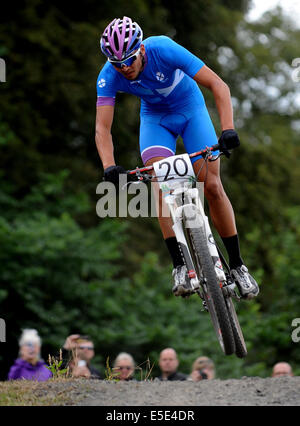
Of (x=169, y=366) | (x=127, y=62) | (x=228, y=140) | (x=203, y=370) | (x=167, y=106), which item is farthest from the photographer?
(x=203, y=370)

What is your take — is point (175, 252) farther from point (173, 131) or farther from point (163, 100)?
point (163, 100)

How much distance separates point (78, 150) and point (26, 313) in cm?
588

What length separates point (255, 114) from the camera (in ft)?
Result: 84.9

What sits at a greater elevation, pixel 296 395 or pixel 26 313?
pixel 26 313

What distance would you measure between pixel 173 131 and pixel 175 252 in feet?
3.62

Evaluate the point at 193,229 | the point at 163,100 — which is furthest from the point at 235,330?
the point at 163,100

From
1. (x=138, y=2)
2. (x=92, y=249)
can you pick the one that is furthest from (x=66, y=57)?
(x=92, y=249)

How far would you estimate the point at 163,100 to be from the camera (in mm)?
5801

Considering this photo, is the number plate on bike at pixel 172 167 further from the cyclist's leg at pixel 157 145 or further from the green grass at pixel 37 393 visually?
the green grass at pixel 37 393

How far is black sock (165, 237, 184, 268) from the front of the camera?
5539mm

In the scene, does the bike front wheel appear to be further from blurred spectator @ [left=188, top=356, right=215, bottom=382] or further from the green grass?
blurred spectator @ [left=188, top=356, right=215, bottom=382]

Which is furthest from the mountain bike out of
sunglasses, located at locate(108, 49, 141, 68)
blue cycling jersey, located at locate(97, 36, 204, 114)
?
sunglasses, located at locate(108, 49, 141, 68)

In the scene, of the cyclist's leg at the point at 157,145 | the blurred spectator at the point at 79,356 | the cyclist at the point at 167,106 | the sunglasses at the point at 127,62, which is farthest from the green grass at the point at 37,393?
the sunglasses at the point at 127,62
